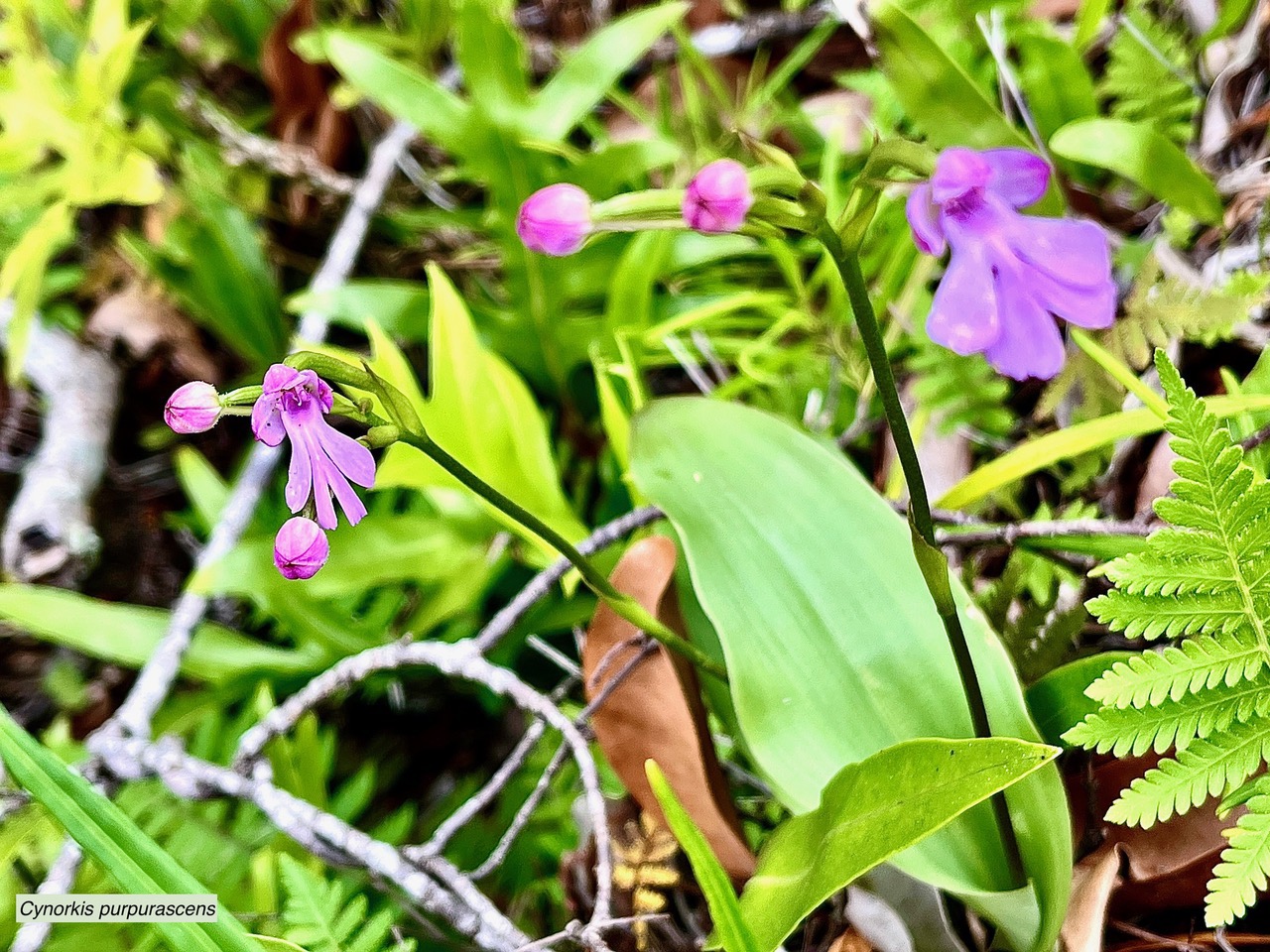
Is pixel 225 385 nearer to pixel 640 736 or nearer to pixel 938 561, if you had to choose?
pixel 640 736

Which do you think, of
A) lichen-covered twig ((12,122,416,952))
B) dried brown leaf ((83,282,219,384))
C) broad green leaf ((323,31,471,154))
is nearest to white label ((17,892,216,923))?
lichen-covered twig ((12,122,416,952))

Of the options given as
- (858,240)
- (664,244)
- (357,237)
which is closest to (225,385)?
(357,237)

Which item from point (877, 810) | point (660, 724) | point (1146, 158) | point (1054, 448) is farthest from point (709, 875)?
point (1146, 158)

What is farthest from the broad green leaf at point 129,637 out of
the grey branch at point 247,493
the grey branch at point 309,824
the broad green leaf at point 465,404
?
the broad green leaf at point 465,404

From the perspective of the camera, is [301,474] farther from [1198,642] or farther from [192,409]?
[1198,642]

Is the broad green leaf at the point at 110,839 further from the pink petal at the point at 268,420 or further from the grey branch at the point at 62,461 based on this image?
the grey branch at the point at 62,461
